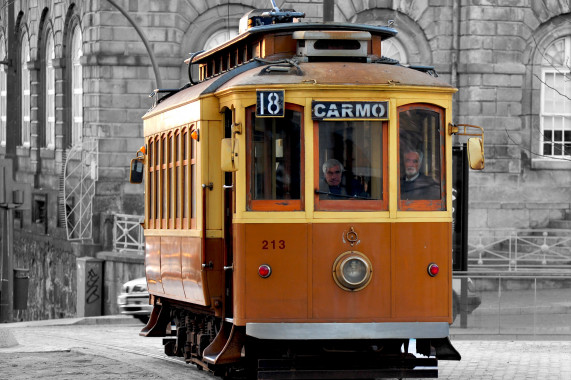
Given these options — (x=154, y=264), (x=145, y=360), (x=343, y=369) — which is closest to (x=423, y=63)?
(x=145, y=360)

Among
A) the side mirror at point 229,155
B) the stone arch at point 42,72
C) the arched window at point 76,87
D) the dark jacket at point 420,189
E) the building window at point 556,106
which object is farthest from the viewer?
the stone arch at point 42,72

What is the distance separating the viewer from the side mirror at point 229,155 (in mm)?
13430

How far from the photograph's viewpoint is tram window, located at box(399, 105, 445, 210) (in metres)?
13.7

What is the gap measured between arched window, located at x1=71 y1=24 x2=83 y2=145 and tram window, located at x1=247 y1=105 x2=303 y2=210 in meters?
27.0

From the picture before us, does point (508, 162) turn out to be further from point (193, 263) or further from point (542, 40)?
point (193, 263)

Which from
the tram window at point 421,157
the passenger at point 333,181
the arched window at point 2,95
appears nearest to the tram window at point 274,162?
the passenger at point 333,181

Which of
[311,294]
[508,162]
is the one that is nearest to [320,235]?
[311,294]

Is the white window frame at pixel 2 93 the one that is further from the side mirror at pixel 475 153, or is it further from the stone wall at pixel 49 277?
the side mirror at pixel 475 153

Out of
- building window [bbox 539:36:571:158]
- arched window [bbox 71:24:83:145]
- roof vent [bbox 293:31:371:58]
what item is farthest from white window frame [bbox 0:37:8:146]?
roof vent [bbox 293:31:371:58]

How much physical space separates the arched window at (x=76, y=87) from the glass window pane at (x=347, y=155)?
27217 mm

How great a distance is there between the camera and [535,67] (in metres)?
36.9

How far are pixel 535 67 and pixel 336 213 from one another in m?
24.2

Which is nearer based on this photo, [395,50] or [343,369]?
[343,369]

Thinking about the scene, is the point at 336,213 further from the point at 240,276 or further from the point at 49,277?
the point at 49,277
